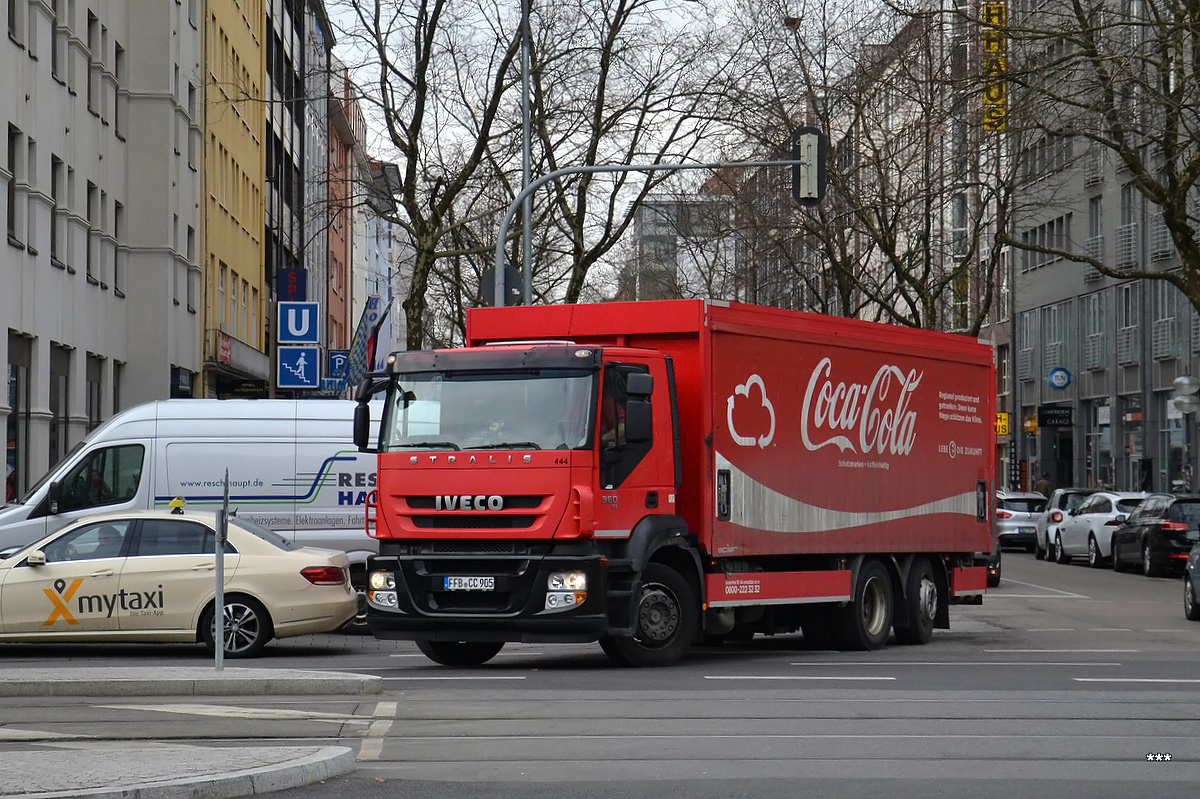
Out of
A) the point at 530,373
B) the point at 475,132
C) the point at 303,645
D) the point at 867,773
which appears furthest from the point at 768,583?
the point at 475,132

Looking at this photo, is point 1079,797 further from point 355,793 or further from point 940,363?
point 940,363

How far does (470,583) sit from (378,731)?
160 inches

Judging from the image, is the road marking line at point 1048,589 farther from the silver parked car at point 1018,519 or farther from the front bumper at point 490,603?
the front bumper at point 490,603

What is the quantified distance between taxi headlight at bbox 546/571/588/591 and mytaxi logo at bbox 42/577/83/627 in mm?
4808

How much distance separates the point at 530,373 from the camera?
15320 mm

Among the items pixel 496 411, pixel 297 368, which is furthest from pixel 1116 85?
pixel 496 411

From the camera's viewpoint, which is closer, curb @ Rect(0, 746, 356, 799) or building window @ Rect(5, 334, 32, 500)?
curb @ Rect(0, 746, 356, 799)

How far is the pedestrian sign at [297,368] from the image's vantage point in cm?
3144

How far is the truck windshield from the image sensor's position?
15156 mm

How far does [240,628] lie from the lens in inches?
684

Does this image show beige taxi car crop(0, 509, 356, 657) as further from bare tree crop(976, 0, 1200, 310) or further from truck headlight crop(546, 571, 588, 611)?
bare tree crop(976, 0, 1200, 310)

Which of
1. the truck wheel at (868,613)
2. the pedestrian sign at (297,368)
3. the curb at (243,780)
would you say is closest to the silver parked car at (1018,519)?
the pedestrian sign at (297,368)

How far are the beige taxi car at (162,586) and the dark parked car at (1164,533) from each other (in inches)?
783

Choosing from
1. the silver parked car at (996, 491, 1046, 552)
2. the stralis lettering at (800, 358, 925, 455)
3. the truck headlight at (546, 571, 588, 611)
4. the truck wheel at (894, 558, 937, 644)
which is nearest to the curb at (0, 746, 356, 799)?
the truck headlight at (546, 571, 588, 611)
